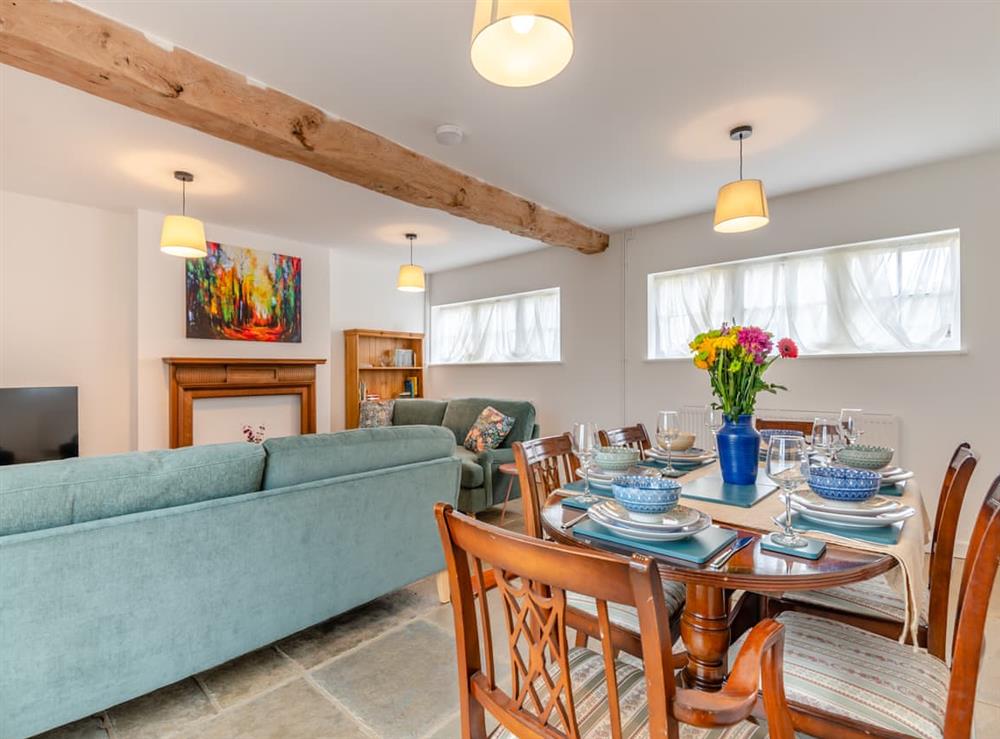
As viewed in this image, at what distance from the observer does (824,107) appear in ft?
8.25

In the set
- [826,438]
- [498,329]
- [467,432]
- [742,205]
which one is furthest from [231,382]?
[826,438]

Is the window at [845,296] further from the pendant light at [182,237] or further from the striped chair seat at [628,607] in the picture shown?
the pendant light at [182,237]

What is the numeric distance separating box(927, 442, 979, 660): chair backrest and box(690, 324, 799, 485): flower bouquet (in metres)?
0.51

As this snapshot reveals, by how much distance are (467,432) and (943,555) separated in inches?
147

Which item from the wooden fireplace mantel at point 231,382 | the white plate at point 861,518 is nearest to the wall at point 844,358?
the wooden fireplace mantel at point 231,382

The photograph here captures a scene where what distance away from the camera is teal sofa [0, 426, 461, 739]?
54.7 inches

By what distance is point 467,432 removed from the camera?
4820mm

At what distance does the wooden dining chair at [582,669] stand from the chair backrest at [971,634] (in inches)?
14.1

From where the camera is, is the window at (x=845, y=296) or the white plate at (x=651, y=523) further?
the window at (x=845, y=296)

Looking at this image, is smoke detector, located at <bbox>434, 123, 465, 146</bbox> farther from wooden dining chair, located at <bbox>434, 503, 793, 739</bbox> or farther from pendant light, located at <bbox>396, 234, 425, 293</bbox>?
wooden dining chair, located at <bbox>434, 503, 793, 739</bbox>

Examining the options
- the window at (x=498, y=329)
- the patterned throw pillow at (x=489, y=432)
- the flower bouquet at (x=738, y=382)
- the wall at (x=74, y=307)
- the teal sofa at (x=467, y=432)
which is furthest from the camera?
the window at (x=498, y=329)

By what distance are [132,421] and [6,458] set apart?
2.99 feet

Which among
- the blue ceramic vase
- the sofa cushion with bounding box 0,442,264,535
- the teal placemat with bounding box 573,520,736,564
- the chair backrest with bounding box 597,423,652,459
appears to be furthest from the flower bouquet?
the sofa cushion with bounding box 0,442,264,535

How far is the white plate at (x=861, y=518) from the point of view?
1.23m
